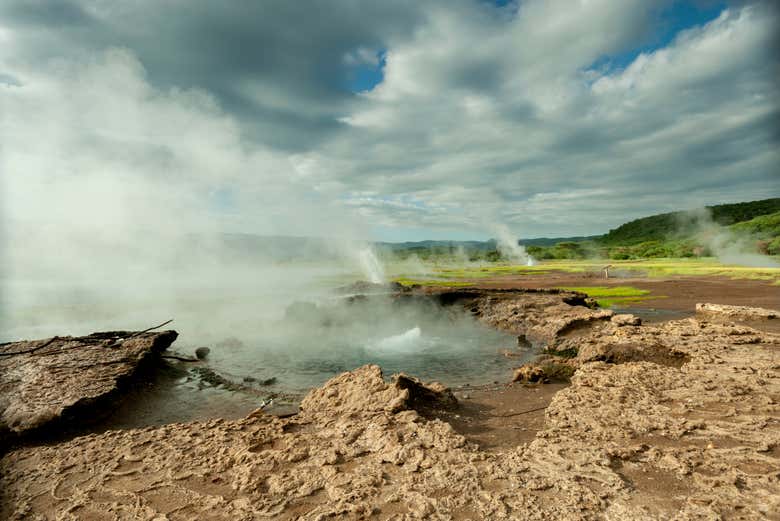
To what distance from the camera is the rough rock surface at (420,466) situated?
14.1 feet

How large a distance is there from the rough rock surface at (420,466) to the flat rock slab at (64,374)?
1392 mm

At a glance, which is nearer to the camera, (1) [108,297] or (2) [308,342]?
(2) [308,342]

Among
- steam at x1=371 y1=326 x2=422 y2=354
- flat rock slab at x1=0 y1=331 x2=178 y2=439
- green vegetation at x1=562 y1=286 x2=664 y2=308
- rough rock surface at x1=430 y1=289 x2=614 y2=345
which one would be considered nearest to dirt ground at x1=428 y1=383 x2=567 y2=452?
steam at x1=371 y1=326 x2=422 y2=354

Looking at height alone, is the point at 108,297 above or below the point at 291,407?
above

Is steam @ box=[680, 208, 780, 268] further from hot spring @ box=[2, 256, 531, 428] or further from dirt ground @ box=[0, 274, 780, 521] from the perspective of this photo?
dirt ground @ box=[0, 274, 780, 521]

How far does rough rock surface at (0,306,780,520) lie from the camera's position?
430 centimetres

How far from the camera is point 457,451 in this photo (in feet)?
18.0

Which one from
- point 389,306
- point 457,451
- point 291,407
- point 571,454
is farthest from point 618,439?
point 389,306

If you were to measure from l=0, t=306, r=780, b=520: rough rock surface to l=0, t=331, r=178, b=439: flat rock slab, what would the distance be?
1392 millimetres

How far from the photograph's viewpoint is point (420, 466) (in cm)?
511

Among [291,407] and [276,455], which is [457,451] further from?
[291,407]

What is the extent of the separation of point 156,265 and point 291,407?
47364mm

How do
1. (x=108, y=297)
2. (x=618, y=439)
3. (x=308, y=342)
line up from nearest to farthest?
(x=618, y=439)
(x=308, y=342)
(x=108, y=297)

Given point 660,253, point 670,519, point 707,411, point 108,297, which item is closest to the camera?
point 670,519
